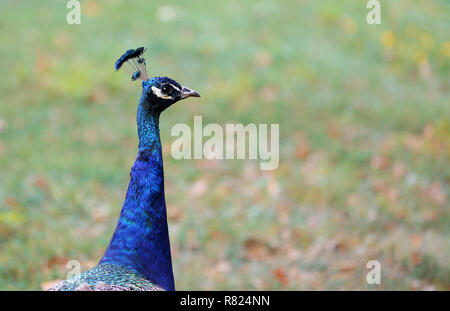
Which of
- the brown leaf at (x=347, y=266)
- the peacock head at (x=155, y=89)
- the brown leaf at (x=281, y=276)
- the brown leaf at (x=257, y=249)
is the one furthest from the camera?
the brown leaf at (x=257, y=249)

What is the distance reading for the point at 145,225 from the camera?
244cm

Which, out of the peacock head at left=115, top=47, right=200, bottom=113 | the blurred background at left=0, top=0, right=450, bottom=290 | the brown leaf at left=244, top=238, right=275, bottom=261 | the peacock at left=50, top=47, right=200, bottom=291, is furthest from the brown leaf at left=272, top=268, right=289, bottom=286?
the peacock head at left=115, top=47, right=200, bottom=113

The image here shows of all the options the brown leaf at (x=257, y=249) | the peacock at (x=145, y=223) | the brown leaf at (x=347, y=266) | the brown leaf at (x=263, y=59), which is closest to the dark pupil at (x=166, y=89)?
the peacock at (x=145, y=223)

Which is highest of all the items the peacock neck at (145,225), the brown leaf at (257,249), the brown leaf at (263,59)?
the brown leaf at (263,59)

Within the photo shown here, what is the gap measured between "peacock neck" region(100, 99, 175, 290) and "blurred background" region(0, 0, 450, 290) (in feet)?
4.12

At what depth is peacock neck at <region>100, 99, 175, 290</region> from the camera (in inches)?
96.0

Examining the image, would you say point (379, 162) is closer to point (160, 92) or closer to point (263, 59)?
point (263, 59)

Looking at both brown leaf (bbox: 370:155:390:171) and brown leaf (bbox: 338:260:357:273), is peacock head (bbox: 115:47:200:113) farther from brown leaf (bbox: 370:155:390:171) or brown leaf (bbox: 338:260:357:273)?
brown leaf (bbox: 370:155:390:171)

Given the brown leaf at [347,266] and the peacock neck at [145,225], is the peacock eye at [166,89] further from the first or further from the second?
the brown leaf at [347,266]

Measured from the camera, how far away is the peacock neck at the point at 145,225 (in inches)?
96.0

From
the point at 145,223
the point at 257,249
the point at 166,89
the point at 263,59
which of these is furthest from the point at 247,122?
the point at 145,223

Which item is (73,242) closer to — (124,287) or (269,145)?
(124,287)

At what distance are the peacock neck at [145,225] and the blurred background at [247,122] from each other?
1254 millimetres
